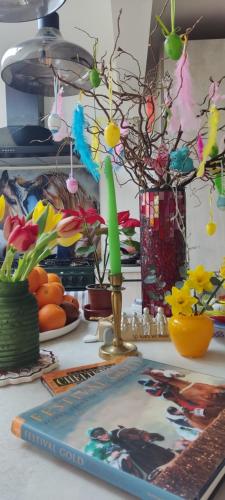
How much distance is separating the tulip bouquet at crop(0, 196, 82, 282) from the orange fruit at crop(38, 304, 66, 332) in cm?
18

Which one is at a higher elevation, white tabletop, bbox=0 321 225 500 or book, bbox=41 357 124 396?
book, bbox=41 357 124 396

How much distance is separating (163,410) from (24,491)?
0.63 feet

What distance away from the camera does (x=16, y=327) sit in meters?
0.65

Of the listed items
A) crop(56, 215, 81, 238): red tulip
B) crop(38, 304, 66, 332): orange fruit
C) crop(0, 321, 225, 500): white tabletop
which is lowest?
crop(0, 321, 225, 500): white tabletop

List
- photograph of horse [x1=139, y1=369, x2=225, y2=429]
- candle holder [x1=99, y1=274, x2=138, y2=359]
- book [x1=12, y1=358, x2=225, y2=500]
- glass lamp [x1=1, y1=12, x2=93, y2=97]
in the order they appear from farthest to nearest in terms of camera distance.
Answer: glass lamp [x1=1, y1=12, x2=93, y2=97]
candle holder [x1=99, y1=274, x2=138, y2=359]
photograph of horse [x1=139, y1=369, x2=225, y2=429]
book [x1=12, y1=358, x2=225, y2=500]

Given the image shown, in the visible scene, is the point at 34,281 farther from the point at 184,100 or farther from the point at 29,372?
the point at 184,100

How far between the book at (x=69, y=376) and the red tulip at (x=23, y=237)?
0.72 ft

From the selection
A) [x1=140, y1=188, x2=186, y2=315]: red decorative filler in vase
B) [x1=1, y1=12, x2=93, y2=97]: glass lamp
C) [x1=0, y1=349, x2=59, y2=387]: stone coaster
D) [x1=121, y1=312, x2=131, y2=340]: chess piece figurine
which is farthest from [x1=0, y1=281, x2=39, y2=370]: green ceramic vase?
[x1=1, y1=12, x2=93, y2=97]: glass lamp

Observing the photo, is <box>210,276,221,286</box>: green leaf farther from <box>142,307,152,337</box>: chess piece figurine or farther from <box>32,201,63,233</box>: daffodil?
<box>32,201,63,233</box>: daffodil

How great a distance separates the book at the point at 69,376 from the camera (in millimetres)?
602

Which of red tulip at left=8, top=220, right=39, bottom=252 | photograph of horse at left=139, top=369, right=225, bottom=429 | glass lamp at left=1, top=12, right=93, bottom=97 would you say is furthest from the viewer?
glass lamp at left=1, top=12, right=93, bottom=97

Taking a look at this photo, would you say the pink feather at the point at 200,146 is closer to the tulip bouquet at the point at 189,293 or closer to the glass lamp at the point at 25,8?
the tulip bouquet at the point at 189,293

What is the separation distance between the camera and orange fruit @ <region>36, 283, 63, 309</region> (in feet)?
2.96

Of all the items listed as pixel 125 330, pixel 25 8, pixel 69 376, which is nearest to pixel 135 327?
pixel 125 330
